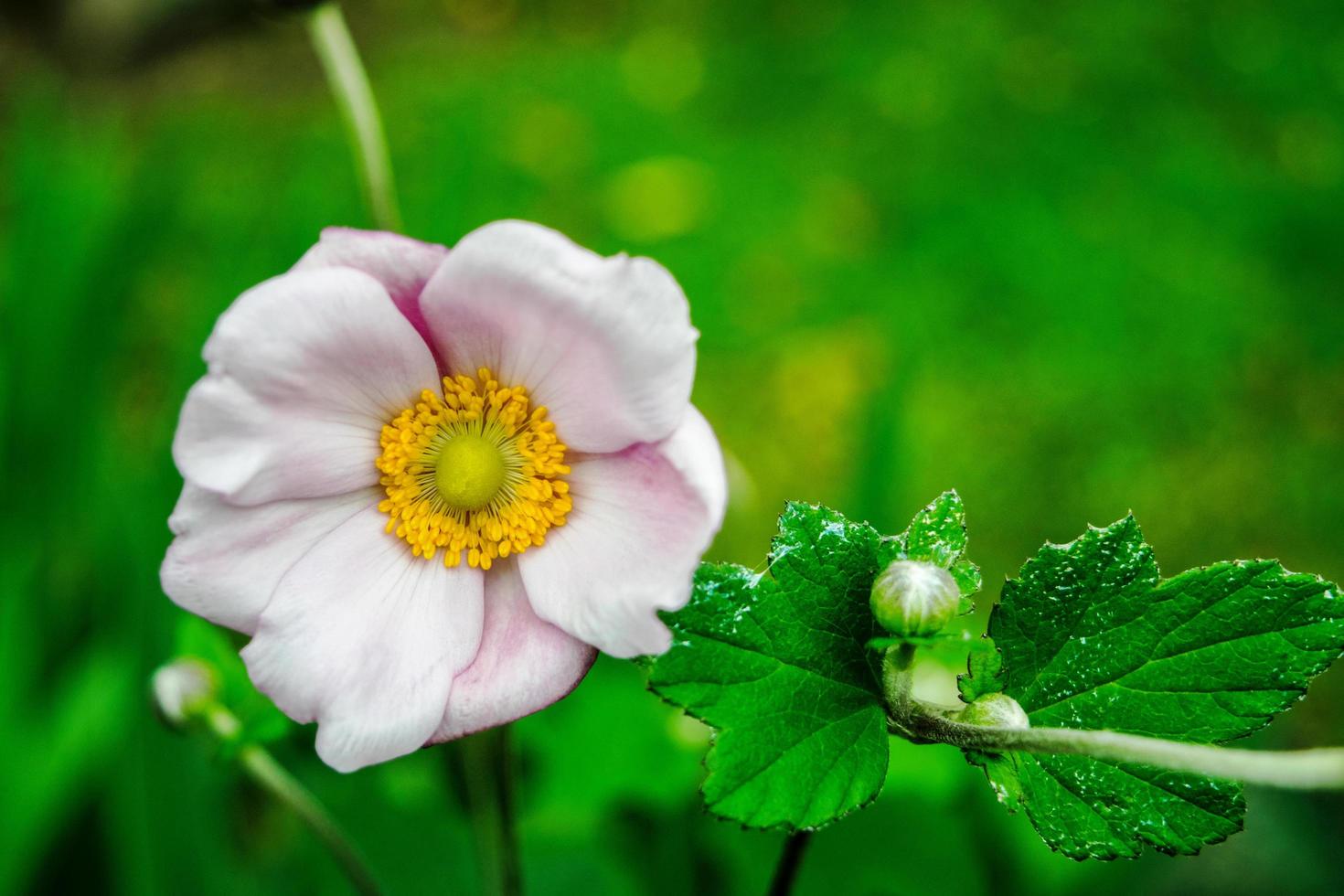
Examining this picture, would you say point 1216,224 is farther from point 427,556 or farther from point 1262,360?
point 427,556

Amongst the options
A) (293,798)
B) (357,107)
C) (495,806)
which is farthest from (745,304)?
(293,798)

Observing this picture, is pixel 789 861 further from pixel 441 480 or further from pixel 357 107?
pixel 357 107

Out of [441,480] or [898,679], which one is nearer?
[898,679]

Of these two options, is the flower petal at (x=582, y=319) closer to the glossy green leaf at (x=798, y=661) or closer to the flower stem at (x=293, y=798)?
the glossy green leaf at (x=798, y=661)

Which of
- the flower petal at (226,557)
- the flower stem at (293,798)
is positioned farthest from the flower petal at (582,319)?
the flower stem at (293,798)

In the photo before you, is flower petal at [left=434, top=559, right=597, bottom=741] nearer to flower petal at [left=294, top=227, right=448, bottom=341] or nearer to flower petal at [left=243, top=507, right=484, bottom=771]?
flower petal at [left=243, top=507, right=484, bottom=771]

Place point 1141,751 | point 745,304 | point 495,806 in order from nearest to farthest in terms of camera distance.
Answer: point 1141,751, point 495,806, point 745,304

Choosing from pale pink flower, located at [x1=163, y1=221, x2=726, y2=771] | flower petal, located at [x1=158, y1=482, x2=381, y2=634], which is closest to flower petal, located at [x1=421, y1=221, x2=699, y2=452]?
pale pink flower, located at [x1=163, y1=221, x2=726, y2=771]
